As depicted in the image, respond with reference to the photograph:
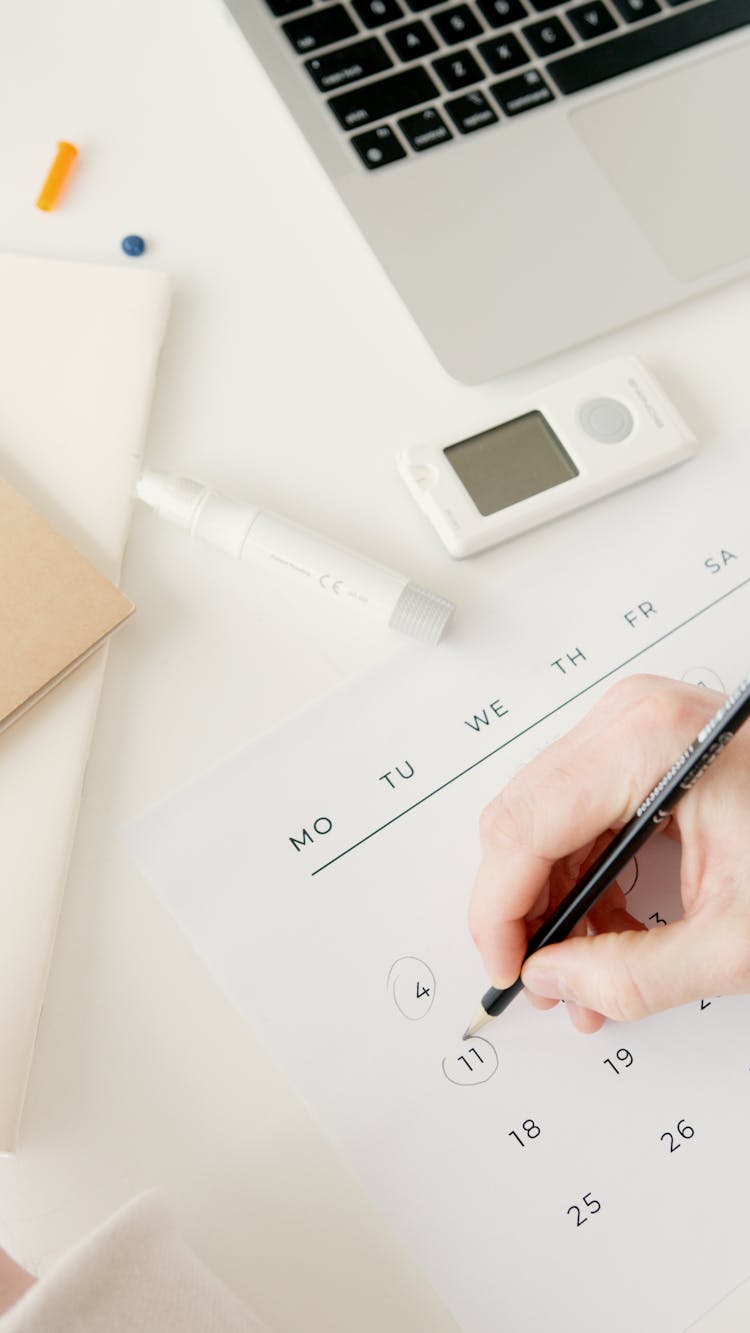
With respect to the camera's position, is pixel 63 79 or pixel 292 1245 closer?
pixel 292 1245

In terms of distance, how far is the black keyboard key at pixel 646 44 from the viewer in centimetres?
57

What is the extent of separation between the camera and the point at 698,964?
41 cm

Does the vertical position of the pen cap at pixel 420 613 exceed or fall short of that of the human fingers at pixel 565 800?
it exceeds it

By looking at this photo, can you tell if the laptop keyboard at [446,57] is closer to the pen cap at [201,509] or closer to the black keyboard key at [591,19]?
the black keyboard key at [591,19]

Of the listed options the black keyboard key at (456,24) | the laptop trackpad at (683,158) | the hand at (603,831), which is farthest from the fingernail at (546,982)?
the black keyboard key at (456,24)

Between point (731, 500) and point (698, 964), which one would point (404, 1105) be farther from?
point (731, 500)

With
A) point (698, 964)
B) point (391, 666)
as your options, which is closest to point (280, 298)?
point (391, 666)

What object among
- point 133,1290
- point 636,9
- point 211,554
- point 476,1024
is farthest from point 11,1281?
point 636,9

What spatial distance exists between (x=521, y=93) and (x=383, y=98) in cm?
7

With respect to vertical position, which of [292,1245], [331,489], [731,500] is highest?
[331,489]

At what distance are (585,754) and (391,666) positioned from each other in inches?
4.1

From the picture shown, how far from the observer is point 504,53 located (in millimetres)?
568

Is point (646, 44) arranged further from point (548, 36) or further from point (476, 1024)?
point (476, 1024)

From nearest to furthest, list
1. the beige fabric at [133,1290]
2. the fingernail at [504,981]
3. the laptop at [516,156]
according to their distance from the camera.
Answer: the beige fabric at [133,1290] → the fingernail at [504,981] → the laptop at [516,156]
